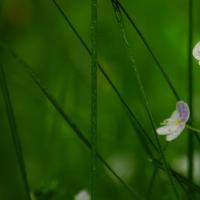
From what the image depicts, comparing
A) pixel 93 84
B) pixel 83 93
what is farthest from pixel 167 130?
pixel 83 93

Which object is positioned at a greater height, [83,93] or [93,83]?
[93,83]

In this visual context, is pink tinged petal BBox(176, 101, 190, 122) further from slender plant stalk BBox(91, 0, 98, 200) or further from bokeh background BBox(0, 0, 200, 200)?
bokeh background BBox(0, 0, 200, 200)

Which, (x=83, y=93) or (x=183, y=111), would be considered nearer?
(x=183, y=111)

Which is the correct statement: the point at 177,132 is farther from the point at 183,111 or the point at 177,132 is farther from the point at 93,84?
the point at 93,84

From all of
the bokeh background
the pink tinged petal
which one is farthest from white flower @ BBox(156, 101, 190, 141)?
the bokeh background

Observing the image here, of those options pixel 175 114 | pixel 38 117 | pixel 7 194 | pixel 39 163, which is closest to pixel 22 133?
pixel 38 117

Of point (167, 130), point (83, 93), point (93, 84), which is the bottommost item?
point (83, 93)
